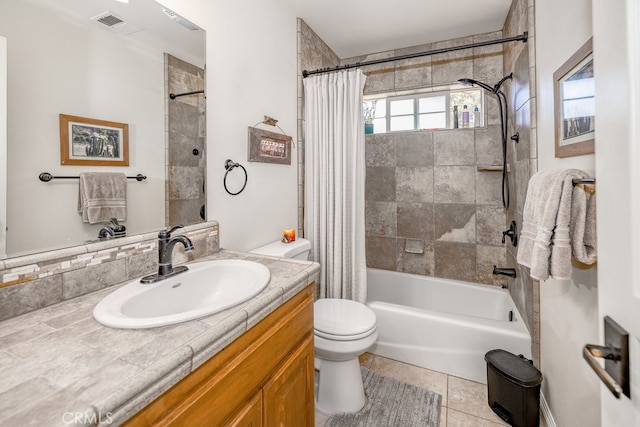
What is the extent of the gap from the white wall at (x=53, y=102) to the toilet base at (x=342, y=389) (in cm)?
128

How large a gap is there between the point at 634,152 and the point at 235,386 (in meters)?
0.99

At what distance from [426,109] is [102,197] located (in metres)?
2.72

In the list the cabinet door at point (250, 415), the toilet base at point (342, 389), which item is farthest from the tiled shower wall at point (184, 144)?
the toilet base at point (342, 389)

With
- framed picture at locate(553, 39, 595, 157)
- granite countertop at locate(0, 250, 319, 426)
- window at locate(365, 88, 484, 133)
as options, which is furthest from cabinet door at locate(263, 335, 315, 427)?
window at locate(365, 88, 484, 133)

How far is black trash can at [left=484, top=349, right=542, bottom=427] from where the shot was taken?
1.46 meters

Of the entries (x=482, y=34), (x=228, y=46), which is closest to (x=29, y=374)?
(x=228, y=46)

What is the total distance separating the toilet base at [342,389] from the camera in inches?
65.9

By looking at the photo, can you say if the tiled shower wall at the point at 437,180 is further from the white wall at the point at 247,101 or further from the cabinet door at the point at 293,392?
the cabinet door at the point at 293,392

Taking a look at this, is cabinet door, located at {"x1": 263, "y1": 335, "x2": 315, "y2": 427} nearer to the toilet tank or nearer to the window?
the toilet tank

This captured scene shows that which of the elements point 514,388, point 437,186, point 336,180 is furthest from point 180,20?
point 514,388

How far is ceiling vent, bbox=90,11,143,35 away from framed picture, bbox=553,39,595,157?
171cm

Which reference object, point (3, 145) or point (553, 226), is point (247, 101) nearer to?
point (3, 145)

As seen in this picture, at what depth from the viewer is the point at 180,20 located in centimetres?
139

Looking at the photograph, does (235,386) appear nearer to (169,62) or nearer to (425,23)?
(169,62)
